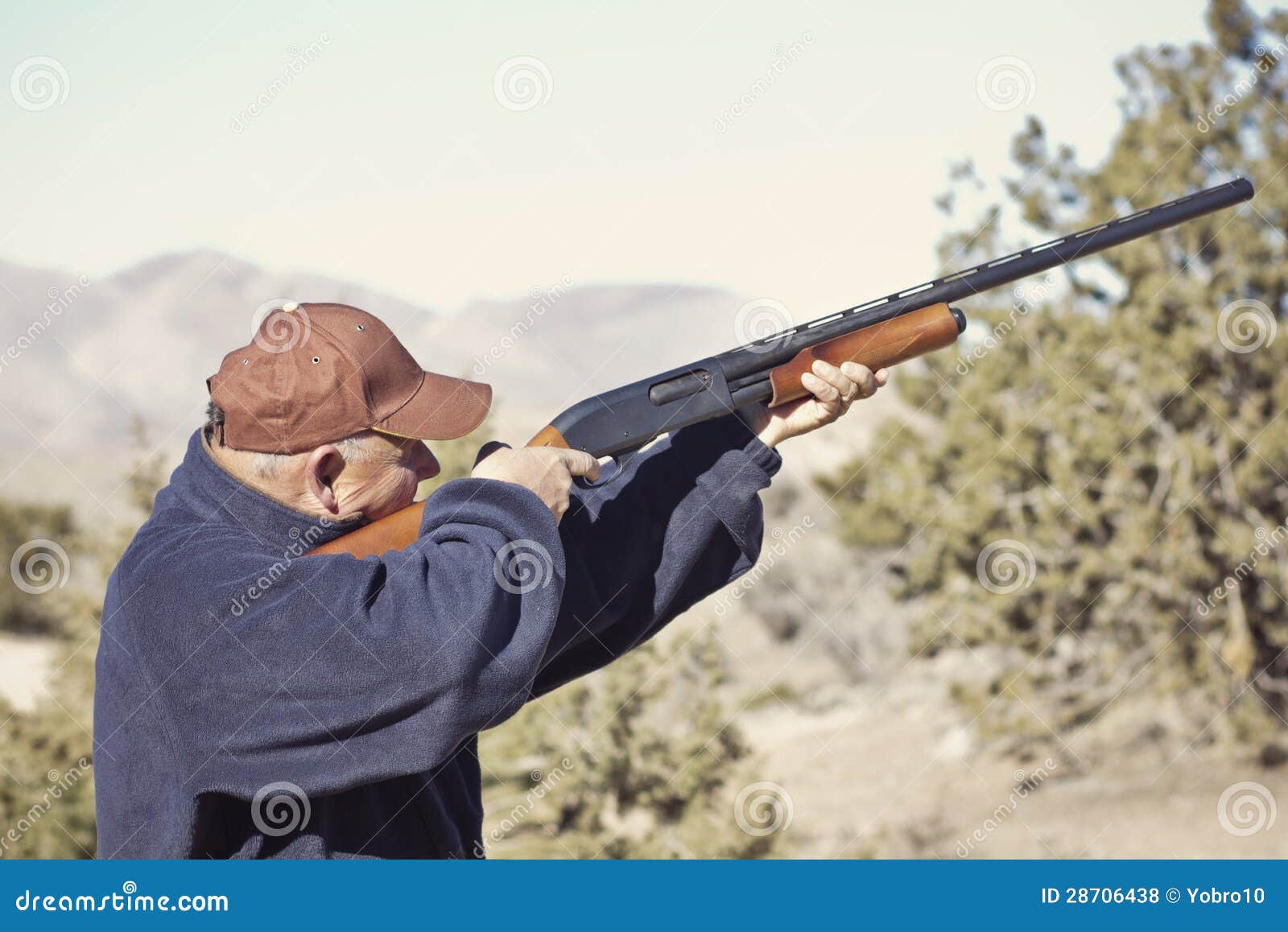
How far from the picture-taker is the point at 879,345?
309cm

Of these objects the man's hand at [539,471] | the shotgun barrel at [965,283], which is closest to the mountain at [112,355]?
the shotgun barrel at [965,283]

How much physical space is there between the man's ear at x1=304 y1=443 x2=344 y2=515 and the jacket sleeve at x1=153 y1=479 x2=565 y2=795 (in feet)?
0.97

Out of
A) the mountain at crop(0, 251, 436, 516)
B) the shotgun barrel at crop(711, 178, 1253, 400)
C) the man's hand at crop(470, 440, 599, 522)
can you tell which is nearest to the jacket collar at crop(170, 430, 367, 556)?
the man's hand at crop(470, 440, 599, 522)

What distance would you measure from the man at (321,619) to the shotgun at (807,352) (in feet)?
1.03

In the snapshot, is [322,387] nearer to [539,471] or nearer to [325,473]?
[325,473]

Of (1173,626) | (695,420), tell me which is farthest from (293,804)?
(1173,626)

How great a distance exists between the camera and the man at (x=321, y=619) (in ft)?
6.91

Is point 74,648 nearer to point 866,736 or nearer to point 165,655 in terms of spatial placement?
point 165,655

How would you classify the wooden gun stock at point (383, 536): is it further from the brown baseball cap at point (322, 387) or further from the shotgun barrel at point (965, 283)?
the shotgun barrel at point (965, 283)

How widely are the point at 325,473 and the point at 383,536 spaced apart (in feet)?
0.62

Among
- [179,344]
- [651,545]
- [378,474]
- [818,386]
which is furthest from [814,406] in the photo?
[179,344]

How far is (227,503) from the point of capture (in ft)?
7.83

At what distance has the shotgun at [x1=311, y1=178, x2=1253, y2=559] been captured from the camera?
288 centimetres

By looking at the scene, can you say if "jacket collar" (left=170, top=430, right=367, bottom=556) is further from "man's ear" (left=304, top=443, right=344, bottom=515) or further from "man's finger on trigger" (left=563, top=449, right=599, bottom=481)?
"man's finger on trigger" (left=563, top=449, right=599, bottom=481)
